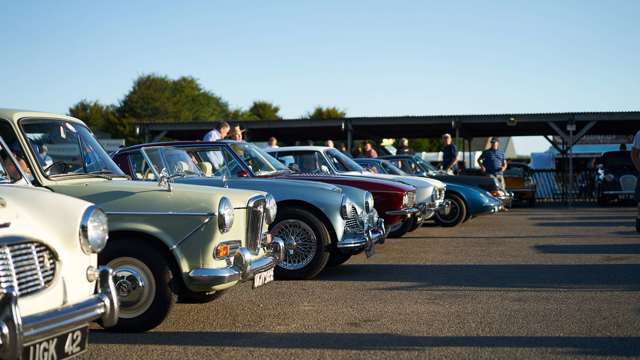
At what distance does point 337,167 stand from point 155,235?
6561 mm

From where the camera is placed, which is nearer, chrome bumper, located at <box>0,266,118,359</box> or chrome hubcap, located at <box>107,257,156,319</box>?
chrome bumper, located at <box>0,266,118,359</box>

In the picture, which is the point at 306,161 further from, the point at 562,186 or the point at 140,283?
the point at 562,186

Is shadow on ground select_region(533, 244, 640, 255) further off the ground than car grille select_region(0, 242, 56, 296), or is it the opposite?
car grille select_region(0, 242, 56, 296)

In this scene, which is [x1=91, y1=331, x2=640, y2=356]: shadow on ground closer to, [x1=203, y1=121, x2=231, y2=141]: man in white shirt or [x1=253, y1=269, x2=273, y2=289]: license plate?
[x1=253, y1=269, x2=273, y2=289]: license plate

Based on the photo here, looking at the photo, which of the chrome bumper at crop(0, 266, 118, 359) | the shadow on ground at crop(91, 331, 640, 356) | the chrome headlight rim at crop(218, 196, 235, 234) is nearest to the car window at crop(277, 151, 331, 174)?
the chrome headlight rim at crop(218, 196, 235, 234)

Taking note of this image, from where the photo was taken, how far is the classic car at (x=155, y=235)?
595 centimetres

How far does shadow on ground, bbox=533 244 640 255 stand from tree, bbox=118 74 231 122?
73272 mm

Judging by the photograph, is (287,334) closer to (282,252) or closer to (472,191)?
(282,252)

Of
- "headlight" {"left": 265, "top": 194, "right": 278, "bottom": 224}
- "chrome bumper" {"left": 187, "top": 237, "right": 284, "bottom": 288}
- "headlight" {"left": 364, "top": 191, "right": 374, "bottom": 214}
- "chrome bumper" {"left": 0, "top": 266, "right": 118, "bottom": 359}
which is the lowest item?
"chrome bumper" {"left": 187, "top": 237, "right": 284, "bottom": 288}

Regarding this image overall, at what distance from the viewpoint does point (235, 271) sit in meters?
6.08

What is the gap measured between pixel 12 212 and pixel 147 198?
1.88m

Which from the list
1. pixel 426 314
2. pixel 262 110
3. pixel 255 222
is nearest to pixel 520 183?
pixel 426 314

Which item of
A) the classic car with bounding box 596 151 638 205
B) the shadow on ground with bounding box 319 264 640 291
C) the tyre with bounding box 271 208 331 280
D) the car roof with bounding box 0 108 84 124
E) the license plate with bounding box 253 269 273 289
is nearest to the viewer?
the car roof with bounding box 0 108 84 124

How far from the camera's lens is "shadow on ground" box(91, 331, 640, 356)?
5.51m
